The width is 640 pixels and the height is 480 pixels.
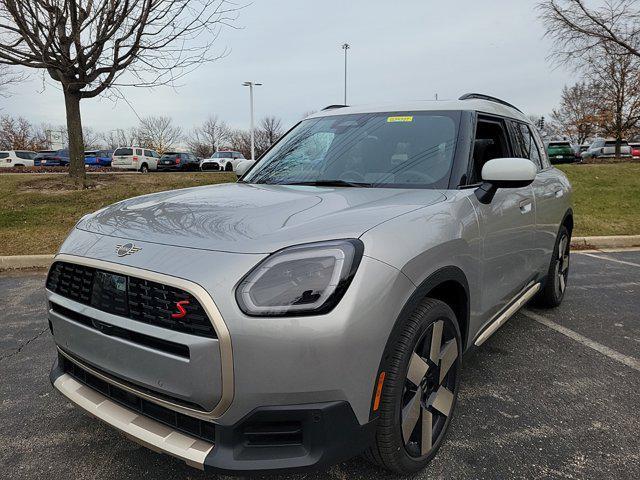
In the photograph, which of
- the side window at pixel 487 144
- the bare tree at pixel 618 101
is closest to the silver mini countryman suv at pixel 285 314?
the side window at pixel 487 144

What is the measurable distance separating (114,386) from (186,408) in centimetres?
45

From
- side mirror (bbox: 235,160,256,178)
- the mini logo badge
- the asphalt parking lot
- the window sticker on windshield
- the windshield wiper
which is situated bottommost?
the asphalt parking lot

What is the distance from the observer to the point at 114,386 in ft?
6.16

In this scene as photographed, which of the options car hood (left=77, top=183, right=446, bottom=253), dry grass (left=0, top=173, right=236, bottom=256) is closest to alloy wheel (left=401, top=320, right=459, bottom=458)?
car hood (left=77, top=183, right=446, bottom=253)

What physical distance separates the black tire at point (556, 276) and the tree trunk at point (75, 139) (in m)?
10.7

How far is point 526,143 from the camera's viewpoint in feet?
12.3

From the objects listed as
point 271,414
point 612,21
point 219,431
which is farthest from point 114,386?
point 612,21

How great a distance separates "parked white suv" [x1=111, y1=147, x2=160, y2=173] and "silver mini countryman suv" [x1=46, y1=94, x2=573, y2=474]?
2962 centimetres

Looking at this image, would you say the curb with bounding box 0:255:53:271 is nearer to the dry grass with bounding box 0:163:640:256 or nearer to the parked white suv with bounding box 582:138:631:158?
the dry grass with bounding box 0:163:640:256

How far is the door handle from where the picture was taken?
301 cm

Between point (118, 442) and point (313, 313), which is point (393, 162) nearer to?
point (313, 313)

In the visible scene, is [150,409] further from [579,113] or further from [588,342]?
[579,113]

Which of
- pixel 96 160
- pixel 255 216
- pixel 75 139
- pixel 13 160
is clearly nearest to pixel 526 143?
pixel 255 216

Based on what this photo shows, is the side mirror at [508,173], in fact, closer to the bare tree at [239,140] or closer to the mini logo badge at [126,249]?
the mini logo badge at [126,249]
